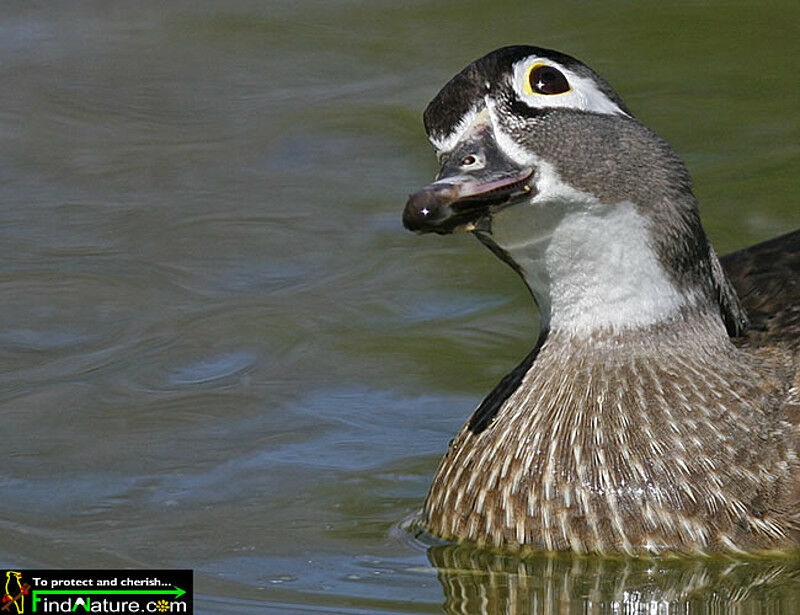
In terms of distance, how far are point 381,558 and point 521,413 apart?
64cm

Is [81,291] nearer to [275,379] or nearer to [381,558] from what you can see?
[275,379]

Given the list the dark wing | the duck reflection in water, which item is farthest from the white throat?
the duck reflection in water

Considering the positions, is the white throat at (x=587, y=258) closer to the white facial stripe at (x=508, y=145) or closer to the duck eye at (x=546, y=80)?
the white facial stripe at (x=508, y=145)

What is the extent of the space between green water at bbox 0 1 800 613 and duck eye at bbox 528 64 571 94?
1.42m

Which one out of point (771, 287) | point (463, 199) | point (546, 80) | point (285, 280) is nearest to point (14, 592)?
point (463, 199)

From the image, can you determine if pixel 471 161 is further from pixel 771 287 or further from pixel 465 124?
pixel 771 287

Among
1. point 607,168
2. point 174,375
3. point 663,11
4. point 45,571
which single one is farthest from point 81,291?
point 663,11

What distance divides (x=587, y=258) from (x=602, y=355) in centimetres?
36

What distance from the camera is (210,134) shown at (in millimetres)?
10188

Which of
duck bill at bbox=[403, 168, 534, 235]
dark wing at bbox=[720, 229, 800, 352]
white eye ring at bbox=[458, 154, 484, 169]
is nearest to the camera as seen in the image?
duck bill at bbox=[403, 168, 534, 235]

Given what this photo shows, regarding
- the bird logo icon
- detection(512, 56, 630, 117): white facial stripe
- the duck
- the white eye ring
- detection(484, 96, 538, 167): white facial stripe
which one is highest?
detection(512, 56, 630, 117): white facial stripe

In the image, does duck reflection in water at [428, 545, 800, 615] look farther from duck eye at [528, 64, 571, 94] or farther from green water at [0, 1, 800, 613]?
duck eye at [528, 64, 571, 94]

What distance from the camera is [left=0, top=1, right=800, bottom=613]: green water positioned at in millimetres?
5945

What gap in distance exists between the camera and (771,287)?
6539mm
